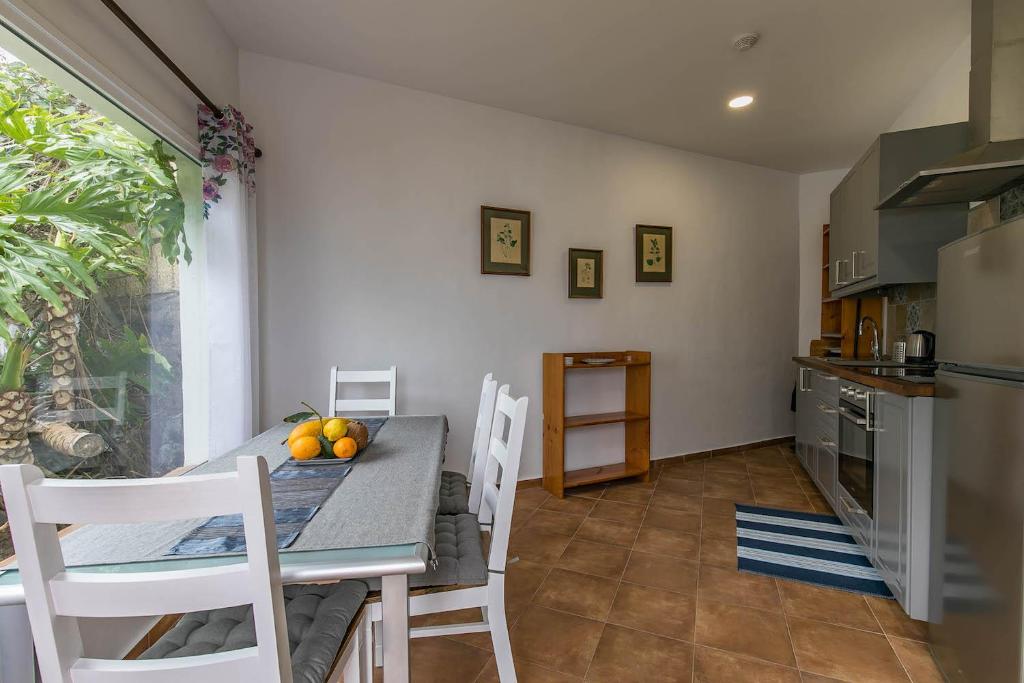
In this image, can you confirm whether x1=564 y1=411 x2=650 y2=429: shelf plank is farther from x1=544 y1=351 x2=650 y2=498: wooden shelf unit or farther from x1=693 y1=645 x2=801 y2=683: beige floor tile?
x1=693 y1=645 x2=801 y2=683: beige floor tile

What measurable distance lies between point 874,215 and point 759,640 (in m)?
2.31

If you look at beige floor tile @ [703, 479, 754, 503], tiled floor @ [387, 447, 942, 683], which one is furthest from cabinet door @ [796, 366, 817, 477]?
tiled floor @ [387, 447, 942, 683]

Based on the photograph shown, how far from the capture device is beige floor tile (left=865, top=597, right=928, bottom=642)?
177 cm

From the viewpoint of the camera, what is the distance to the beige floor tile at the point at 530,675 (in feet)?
5.04

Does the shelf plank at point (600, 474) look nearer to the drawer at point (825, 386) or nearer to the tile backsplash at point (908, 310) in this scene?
the drawer at point (825, 386)

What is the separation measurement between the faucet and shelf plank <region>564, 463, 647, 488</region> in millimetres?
1915

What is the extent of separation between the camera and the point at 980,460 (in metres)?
1.35

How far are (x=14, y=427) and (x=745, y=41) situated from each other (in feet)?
11.0

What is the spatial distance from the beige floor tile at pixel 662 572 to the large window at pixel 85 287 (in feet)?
7.14

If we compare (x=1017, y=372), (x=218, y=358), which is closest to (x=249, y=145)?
(x=218, y=358)

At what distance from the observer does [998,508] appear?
124cm

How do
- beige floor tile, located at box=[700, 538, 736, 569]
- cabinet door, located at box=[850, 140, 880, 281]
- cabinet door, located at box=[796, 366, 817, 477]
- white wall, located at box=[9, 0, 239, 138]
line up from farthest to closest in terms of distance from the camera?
cabinet door, located at box=[796, 366, 817, 477] < cabinet door, located at box=[850, 140, 880, 281] < beige floor tile, located at box=[700, 538, 736, 569] < white wall, located at box=[9, 0, 239, 138]

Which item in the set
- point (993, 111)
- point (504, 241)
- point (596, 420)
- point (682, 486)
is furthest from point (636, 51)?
point (682, 486)

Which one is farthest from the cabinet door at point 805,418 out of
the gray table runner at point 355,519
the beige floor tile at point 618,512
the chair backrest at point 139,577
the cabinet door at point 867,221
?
the chair backrest at point 139,577
